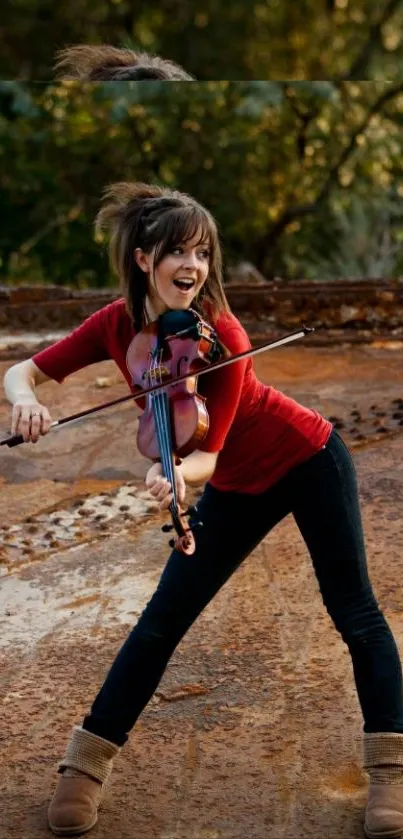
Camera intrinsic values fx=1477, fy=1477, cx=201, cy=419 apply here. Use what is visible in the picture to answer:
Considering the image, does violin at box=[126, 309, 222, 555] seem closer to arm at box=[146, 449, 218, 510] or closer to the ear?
arm at box=[146, 449, 218, 510]

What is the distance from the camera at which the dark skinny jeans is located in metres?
3.16

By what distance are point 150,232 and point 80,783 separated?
1.21 metres

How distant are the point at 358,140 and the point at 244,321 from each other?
162 inches

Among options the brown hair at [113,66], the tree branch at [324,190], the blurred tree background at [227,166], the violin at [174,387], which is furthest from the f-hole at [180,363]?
the tree branch at [324,190]

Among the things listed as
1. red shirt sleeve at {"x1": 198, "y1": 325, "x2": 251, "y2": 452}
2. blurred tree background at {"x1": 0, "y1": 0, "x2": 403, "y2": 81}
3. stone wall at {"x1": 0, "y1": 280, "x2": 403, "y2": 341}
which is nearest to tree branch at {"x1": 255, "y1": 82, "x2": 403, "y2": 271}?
blurred tree background at {"x1": 0, "y1": 0, "x2": 403, "y2": 81}

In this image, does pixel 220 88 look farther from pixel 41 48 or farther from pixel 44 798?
pixel 44 798

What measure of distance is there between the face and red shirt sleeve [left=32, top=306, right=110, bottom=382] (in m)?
0.19

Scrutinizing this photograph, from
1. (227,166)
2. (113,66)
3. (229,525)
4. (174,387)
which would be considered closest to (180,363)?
(174,387)

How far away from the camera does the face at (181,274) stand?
2.99 metres

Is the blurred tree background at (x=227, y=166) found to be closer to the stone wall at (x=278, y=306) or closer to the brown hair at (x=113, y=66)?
the stone wall at (x=278, y=306)

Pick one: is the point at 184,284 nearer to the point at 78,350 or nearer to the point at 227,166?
the point at 78,350

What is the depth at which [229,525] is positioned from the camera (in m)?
3.17

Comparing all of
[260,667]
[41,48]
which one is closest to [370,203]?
[41,48]

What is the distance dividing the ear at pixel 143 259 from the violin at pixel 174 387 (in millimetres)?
116
